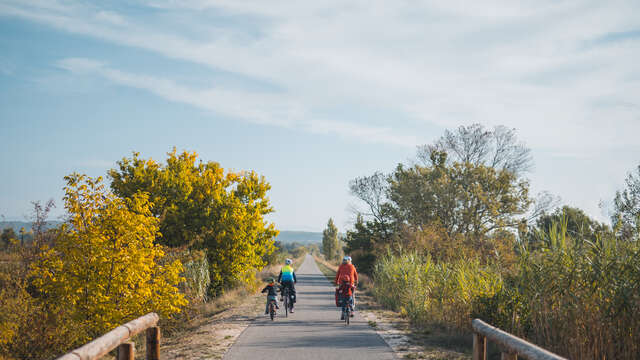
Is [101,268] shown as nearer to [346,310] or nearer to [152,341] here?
[152,341]

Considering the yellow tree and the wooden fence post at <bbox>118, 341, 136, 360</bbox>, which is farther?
the yellow tree

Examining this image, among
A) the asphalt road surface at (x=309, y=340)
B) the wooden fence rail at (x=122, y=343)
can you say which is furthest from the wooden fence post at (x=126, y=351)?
the asphalt road surface at (x=309, y=340)

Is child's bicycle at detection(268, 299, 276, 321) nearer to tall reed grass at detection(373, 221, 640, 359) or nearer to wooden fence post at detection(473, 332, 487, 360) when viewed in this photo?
tall reed grass at detection(373, 221, 640, 359)

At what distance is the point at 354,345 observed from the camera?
11016 millimetres

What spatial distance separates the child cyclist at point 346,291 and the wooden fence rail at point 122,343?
8744 millimetres

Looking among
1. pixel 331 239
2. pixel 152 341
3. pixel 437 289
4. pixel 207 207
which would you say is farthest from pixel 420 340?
pixel 331 239

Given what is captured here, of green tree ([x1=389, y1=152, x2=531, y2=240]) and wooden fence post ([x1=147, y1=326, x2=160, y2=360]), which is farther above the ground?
green tree ([x1=389, y1=152, x2=531, y2=240])

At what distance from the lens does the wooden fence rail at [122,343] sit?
4430 mm

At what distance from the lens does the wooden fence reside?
4.73 meters

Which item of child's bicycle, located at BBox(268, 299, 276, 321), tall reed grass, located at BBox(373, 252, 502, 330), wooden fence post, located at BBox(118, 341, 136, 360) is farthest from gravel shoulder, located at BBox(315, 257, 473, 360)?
wooden fence post, located at BBox(118, 341, 136, 360)

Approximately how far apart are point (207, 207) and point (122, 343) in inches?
621

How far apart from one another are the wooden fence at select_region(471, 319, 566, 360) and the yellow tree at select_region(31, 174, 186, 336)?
7069 mm

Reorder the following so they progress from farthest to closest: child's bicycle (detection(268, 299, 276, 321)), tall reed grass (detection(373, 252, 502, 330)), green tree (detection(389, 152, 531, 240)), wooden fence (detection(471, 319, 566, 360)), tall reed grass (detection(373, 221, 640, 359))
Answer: green tree (detection(389, 152, 531, 240))
child's bicycle (detection(268, 299, 276, 321))
tall reed grass (detection(373, 252, 502, 330))
tall reed grass (detection(373, 221, 640, 359))
wooden fence (detection(471, 319, 566, 360))

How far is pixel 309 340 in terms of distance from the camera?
458 inches
